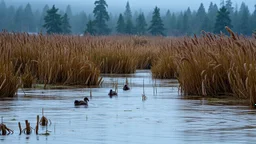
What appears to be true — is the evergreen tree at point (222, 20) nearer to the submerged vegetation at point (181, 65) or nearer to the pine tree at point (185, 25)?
the submerged vegetation at point (181, 65)

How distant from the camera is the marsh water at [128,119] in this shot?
320 inches

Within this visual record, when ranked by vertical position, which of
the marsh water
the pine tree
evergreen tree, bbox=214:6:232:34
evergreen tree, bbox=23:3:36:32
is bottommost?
the marsh water

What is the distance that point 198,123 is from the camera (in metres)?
9.54

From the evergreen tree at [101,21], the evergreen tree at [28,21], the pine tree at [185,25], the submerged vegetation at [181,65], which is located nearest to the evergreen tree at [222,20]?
the evergreen tree at [101,21]

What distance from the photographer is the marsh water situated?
813cm

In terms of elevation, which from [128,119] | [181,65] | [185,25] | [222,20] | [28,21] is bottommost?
[128,119]

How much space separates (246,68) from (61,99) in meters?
3.29

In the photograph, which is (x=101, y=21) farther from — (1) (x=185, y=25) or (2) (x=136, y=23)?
(1) (x=185, y=25)

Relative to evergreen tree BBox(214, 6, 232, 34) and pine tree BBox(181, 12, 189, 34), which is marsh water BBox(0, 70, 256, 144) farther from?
pine tree BBox(181, 12, 189, 34)

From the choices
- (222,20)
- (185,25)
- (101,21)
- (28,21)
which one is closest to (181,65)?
(222,20)

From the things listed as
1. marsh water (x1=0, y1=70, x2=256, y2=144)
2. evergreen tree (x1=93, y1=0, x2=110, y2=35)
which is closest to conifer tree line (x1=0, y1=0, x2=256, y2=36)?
evergreen tree (x1=93, y1=0, x2=110, y2=35)

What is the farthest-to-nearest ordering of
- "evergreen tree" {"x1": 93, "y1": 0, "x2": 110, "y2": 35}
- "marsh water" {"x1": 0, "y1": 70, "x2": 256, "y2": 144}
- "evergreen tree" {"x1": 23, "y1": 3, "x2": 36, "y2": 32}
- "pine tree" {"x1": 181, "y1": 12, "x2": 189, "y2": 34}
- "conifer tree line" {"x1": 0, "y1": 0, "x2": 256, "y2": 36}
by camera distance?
"evergreen tree" {"x1": 23, "y1": 3, "x2": 36, "y2": 32}, "pine tree" {"x1": 181, "y1": 12, "x2": 189, "y2": 34}, "evergreen tree" {"x1": 93, "y1": 0, "x2": 110, "y2": 35}, "conifer tree line" {"x1": 0, "y1": 0, "x2": 256, "y2": 36}, "marsh water" {"x1": 0, "y1": 70, "x2": 256, "y2": 144}

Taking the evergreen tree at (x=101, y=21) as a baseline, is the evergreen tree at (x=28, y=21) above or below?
above

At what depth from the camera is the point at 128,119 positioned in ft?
32.8
